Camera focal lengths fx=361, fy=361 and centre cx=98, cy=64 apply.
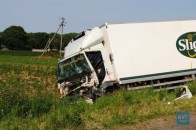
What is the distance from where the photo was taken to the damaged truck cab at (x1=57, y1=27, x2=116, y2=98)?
13.4m

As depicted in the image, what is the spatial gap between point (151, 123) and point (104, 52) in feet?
21.6

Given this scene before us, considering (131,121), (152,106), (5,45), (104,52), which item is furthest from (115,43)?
(5,45)

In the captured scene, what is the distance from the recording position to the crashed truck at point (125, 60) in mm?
13535

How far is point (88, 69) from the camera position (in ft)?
44.1

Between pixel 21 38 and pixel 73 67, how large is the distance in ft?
403

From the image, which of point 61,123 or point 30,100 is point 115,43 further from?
point 61,123

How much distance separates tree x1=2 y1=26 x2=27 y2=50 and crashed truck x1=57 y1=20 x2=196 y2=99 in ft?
383

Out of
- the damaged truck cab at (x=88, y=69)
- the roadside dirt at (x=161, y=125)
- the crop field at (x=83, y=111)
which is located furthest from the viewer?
the damaged truck cab at (x=88, y=69)

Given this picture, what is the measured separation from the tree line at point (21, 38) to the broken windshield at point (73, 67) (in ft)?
362

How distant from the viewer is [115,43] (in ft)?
45.1

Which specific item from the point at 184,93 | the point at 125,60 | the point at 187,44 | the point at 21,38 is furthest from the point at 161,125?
the point at 21,38

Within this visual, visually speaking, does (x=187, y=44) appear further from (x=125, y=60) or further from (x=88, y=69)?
(x=88, y=69)

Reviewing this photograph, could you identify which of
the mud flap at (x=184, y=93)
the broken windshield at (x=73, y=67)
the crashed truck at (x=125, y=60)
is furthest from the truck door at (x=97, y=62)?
the mud flap at (x=184, y=93)

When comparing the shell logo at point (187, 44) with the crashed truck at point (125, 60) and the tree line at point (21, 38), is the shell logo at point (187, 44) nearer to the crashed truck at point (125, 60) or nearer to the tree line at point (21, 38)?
the crashed truck at point (125, 60)
